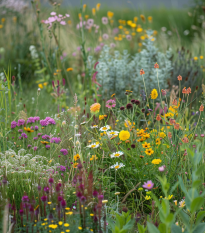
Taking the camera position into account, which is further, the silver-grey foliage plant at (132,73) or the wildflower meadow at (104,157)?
the silver-grey foliage plant at (132,73)

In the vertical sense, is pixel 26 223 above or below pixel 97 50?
below

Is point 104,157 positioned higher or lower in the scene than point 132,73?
lower

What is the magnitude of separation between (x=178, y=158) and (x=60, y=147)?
40.6 inches

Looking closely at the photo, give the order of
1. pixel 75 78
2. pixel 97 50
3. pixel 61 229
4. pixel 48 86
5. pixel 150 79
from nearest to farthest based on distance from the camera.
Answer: pixel 61 229
pixel 150 79
pixel 48 86
pixel 97 50
pixel 75 78

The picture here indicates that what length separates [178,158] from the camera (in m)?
2.31

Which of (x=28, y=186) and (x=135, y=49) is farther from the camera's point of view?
(x=135, y=49)

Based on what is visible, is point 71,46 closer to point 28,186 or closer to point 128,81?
point 128,81

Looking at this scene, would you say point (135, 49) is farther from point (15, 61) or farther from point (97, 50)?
point (15, 61)

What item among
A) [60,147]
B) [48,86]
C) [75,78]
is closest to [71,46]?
[75,78]

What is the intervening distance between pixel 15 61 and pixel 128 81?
277 cm

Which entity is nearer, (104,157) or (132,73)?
(104,157)

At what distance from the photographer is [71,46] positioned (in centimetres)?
693

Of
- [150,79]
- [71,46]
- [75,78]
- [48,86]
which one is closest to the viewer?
[150,79]

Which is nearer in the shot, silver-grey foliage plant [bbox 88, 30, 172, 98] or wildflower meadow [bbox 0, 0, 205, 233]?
wildflower meadow [bbox 0, 0, 205, 233]
